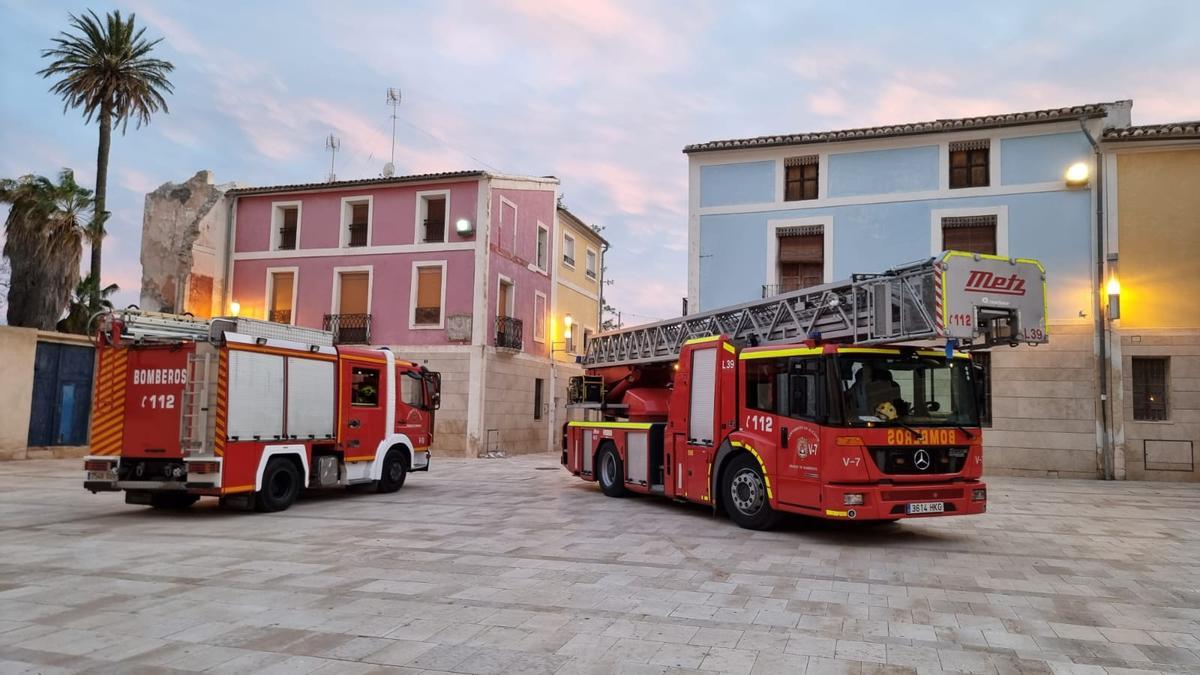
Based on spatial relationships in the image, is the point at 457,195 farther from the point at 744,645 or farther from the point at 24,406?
the point at 744,645

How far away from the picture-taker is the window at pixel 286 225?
27141 mm

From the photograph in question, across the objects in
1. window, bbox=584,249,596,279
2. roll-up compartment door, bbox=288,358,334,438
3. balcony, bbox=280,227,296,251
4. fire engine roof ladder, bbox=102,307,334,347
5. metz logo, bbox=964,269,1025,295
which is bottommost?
roll-up compartment door, bbox=288,358,334,438

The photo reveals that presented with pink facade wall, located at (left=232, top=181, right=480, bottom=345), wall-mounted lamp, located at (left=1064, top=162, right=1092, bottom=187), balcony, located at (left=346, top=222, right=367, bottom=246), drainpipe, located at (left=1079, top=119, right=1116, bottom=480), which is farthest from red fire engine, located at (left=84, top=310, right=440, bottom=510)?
wall-mounted lamp, located at (left=1064, top=162, right=1092, bottom=187)

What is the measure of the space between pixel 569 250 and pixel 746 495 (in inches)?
873

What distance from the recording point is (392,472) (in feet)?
47.9

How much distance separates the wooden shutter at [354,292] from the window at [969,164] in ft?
59.4

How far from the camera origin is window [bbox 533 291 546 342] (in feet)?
93.4

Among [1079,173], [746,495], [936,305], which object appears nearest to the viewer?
[936,305]

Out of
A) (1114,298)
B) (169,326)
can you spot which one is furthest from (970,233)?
(169,326)

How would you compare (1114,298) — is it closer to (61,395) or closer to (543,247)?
(543,247)

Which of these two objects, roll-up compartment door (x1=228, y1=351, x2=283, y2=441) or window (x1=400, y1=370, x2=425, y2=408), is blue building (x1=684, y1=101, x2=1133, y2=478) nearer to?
window (x1=400, y1=370, x2=425, y2=408)

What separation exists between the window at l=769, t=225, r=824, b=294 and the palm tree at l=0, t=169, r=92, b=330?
19.0 m

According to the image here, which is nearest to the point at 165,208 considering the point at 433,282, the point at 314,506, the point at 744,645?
the point at 433,282

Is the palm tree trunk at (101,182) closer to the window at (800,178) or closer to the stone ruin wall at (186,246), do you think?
the stone ruin wall at (186,246)
